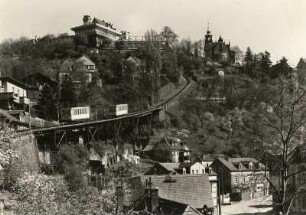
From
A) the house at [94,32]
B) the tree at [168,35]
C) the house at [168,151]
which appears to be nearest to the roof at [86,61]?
the house at [94,32]

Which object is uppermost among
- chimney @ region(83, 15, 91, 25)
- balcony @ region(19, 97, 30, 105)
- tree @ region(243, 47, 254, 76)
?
chimney @ region(83, 15, 91, 25)

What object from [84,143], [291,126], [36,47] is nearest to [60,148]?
[84,143]

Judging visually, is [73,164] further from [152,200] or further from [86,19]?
[86,19]

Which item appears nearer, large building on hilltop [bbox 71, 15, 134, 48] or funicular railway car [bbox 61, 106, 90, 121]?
funicular railway car [bbox 61, 106, 90, 121]

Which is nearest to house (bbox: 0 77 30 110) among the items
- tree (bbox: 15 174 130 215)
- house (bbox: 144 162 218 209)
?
house (bbox: 144 162 218 209)

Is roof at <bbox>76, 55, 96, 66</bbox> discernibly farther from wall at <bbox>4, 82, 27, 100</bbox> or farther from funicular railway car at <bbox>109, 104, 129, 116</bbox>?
wall at <bbox>4, 82, 27, 100</bbox>

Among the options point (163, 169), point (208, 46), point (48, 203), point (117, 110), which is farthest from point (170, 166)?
point (208, 46)

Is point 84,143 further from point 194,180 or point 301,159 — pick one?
point 301,159
